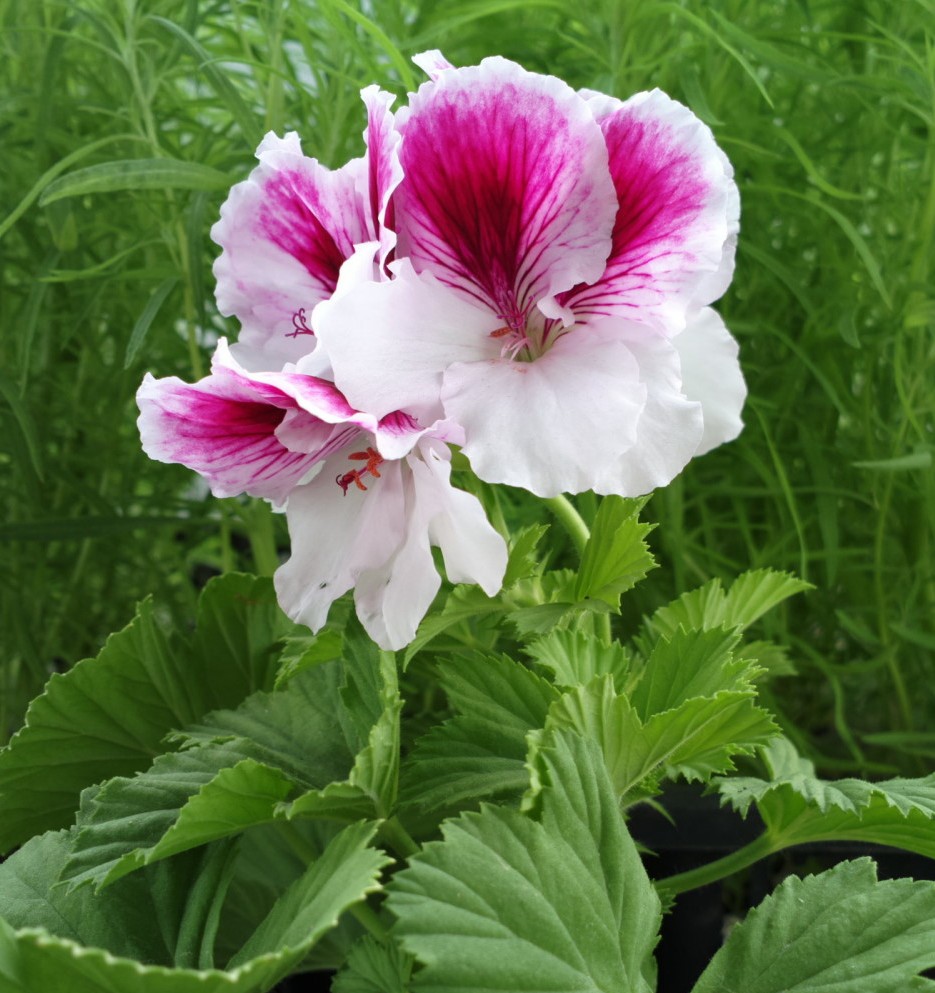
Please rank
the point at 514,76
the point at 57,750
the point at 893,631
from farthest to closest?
1. the point at 893,631
2. the point at 57,750
3. the point at 514,76

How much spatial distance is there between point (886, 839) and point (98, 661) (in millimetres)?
289

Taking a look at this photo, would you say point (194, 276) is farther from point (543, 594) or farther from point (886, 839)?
point (886, 839)

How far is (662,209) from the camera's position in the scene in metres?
0.33

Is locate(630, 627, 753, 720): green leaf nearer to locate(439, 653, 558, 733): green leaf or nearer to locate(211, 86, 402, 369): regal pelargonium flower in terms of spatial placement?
locate(439, 653, 558, 733): green leaf

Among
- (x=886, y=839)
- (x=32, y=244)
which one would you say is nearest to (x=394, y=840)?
(x=886, y=839)

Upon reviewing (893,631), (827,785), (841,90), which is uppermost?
(841,90)

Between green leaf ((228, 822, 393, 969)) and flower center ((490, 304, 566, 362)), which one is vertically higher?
flower center ((490, 304, 566, 362))

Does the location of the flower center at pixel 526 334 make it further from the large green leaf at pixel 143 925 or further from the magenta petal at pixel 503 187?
the large green leaf at pixel 143 925

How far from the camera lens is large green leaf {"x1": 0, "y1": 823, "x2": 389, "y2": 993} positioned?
0.27m

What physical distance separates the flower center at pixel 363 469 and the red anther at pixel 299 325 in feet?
0.17

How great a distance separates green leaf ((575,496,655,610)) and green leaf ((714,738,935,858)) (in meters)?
0.07

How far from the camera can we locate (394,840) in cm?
38

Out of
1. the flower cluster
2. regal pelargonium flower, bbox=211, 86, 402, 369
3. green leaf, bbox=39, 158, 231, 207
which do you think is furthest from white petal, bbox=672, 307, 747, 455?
green leaf, bbox=39, 158, 231, 207

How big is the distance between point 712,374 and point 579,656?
0.10m
